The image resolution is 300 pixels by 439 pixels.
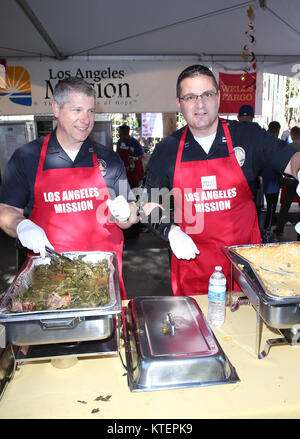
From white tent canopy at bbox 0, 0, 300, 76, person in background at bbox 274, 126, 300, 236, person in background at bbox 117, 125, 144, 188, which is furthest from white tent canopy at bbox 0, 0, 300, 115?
person in background at bbox 117, 125, 144, 188

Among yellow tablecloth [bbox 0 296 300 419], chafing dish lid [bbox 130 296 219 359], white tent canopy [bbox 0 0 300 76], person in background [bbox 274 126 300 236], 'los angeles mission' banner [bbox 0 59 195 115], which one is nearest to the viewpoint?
yellow tablecloth [bbox 0 296 300 419]

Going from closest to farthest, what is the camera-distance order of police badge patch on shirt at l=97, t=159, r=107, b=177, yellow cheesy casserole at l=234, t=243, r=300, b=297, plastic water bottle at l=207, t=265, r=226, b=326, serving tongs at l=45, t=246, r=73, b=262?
1. yellow cheesy casserole at l=234, t=243, r=300, b=297
2. plastic water bottle at l=207, t=265, r=226, b=326
3. serving tongs at l=45, t=246, r=73, b=262
4. police badge patch on shirt at l=97, t=159, r=107, b=177

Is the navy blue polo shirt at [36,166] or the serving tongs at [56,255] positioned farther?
the navy blue polo shirt at [36,166]

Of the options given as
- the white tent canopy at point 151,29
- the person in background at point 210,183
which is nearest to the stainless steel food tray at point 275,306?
the person in background at point 210,183

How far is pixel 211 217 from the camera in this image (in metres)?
2.17

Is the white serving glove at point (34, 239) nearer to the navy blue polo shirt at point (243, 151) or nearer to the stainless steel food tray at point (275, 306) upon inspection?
the navy blue polo shirt at point (243, 151)

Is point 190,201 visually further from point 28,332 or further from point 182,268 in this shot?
point 28,332

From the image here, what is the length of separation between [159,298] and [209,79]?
129 cm

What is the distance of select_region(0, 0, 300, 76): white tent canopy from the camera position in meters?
3.78

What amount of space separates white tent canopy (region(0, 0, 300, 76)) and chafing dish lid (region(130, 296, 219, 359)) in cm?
341

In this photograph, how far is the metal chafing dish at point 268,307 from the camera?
1.28 metres

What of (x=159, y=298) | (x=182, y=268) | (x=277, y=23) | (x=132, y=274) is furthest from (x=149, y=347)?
(x=277, y=23)

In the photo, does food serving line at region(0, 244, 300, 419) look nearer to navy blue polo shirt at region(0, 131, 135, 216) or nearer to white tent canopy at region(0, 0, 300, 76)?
navy blue polo shirt at region(0, 131, 135, 216)

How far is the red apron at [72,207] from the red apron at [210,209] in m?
0.48
